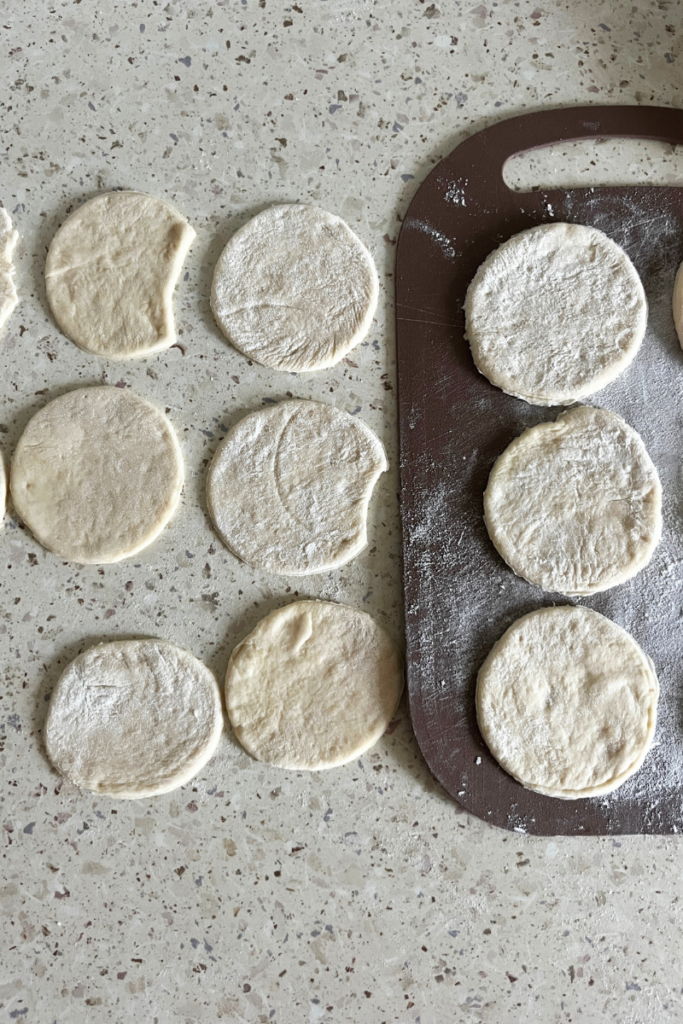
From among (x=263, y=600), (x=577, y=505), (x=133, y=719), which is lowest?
(x=133, y=719)

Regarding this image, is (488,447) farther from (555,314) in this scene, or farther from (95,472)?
(95,472)

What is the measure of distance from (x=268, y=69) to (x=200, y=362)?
0.48 metres

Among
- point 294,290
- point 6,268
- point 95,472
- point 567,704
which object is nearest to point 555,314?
point 294,290

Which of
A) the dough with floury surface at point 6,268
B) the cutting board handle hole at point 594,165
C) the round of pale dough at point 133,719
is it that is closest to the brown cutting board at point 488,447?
the cutting board handle hole at point 594,165

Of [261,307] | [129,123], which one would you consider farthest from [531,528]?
[129,123]

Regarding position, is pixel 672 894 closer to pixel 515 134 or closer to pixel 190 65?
pixel 515 134

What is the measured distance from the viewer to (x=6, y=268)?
3.88ft

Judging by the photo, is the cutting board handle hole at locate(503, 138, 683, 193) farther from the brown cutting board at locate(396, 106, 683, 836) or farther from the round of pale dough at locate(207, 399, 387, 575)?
the round of pale dough at locate(207, 399, 387, 575)

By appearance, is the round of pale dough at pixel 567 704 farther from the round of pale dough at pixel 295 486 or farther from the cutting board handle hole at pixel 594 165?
the cutting board handle hole at pixel 594 165

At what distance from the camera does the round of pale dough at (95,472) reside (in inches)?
A: 44.4

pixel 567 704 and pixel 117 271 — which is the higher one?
pixel 117 271

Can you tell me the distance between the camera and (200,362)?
117 cm

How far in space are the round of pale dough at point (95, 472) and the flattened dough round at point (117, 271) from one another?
9cm

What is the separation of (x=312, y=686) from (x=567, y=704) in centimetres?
36
